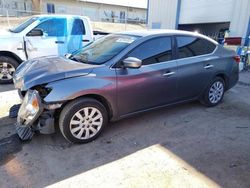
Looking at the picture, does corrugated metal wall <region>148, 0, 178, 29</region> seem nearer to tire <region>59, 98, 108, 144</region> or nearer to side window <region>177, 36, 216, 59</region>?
side window <region>177, 36, 216, 59</region>

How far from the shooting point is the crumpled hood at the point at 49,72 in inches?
119

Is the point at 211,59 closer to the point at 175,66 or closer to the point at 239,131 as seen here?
the point at 175,66

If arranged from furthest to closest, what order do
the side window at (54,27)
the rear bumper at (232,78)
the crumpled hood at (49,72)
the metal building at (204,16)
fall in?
the metal building at (204,16) < the side window at (54,27) < the rear bumper at (232,78) < the crumpled hood at (49,72)

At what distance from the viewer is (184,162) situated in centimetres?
292

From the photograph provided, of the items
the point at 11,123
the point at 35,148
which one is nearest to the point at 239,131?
the point at 35,148

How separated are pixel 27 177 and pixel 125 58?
2.07m

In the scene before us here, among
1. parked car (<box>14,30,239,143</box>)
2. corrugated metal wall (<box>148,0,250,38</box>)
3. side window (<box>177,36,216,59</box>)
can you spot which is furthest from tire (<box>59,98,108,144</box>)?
corrugated metal wall (<box>148,0,250,38</box>)

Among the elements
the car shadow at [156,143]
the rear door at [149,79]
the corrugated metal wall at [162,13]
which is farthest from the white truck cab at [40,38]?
the corrugated metal wall at [162,13]

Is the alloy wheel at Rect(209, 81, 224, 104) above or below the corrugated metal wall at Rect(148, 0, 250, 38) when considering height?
below

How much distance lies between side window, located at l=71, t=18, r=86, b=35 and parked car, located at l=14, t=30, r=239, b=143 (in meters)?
2.84

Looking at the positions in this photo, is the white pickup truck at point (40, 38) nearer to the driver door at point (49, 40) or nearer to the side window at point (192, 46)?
the driver door at point (49, 40)

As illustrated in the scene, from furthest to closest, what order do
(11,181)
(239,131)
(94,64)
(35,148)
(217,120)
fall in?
1. (217,120)
2. (239,131)
3. (94,64)
4. (35,148)
5. (11,181)

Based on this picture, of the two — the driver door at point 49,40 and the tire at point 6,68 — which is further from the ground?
the driver door at point 49,40

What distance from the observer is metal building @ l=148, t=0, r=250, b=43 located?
1020 centimetres
